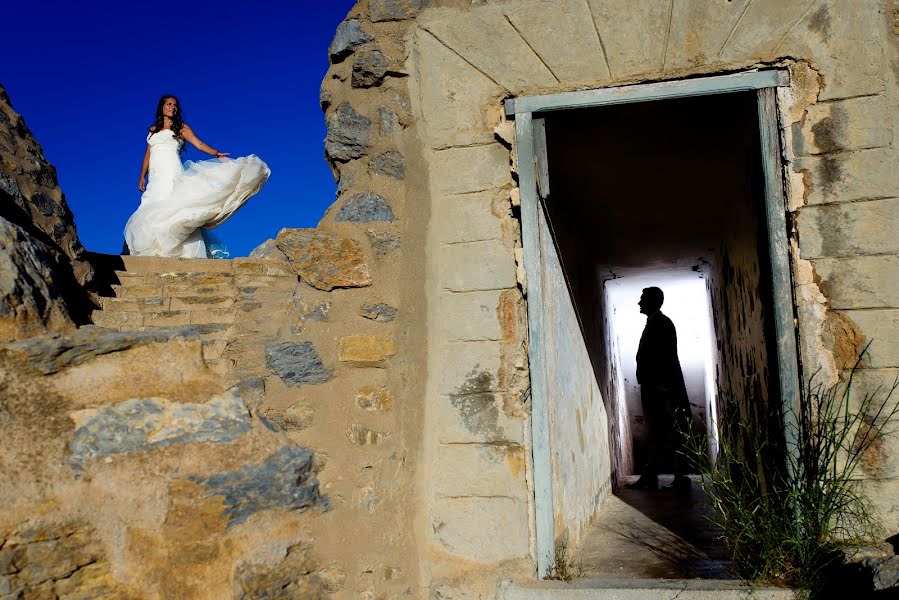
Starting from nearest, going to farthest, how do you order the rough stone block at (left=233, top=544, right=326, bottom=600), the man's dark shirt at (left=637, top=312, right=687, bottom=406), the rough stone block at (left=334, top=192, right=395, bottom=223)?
the rough stone block at (left=233, top=544, right=326, bottom=600) < the rough stone block at (left=334, top=192, right=395, bottom=223) < the man's dark shirt at (left=637, top=312, right=687, bottom=406)

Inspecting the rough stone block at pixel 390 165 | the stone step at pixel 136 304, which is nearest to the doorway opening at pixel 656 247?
the rough stone block at pixel 390 165

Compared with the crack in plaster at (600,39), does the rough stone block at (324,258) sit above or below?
below

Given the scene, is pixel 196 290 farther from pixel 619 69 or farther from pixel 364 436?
pixel 619 69

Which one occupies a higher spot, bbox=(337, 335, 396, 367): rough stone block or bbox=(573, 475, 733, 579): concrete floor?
bbox=(337, 335, 396, 367): rough stone block

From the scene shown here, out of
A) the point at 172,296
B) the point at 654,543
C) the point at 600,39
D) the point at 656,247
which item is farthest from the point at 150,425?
the point at 656,247

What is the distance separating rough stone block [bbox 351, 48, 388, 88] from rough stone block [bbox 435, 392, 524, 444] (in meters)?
1.31

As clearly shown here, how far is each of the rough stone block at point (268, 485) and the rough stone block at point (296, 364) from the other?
10.5 inches

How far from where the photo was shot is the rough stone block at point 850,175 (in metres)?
2.66

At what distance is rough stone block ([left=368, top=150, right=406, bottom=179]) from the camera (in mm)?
3070

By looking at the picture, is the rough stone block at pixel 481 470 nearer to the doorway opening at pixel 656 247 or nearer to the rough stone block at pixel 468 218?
the doorway opening at pixel 656 247

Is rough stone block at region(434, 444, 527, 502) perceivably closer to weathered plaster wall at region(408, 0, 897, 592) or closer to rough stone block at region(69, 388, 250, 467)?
weathered plaster wall at region(408, 0, 897, 592)

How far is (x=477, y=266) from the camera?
9.77 ft

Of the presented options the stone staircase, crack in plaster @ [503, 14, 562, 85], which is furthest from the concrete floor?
the stone staircase

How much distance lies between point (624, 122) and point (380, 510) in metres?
2.22
